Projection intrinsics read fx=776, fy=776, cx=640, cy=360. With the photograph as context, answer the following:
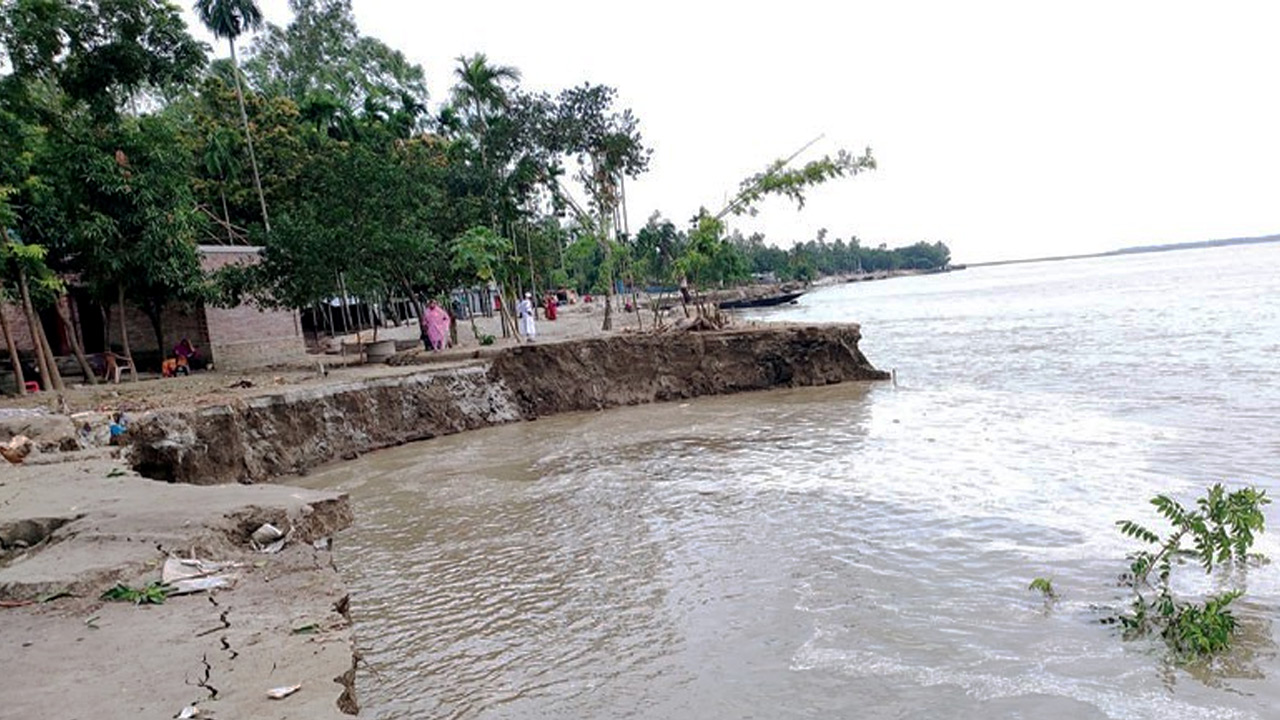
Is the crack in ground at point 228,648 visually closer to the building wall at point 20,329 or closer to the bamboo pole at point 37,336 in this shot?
the bamboo pole at point 37,336

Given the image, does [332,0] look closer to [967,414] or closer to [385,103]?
[385,103]

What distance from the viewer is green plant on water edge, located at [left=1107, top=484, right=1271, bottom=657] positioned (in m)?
5.21

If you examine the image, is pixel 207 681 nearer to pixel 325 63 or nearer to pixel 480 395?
pixel 480 395

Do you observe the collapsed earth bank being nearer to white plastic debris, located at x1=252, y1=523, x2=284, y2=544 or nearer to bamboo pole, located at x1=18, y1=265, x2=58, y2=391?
white plastic debris, located at x1=252, y1=523, x2=284, y2=544

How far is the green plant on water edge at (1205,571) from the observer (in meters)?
5.21

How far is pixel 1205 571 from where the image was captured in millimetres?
6520

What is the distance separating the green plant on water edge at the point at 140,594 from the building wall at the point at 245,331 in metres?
18.0

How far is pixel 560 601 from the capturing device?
6926mm

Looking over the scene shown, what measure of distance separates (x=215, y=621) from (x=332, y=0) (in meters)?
45.1

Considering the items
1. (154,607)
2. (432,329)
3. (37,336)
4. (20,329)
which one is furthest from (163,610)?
(20,329)

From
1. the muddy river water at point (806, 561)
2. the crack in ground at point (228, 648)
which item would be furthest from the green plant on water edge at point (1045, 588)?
the crack in ground at point (228, 648)

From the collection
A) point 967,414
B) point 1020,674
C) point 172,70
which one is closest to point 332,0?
point 172,70

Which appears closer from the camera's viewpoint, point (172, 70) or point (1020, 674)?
point (1020, 674)

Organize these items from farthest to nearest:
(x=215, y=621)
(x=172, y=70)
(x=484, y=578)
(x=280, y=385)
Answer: (x=172, y=70)
(x=280, y=385)
(x=484, y=578)
(x=215, y=621)
